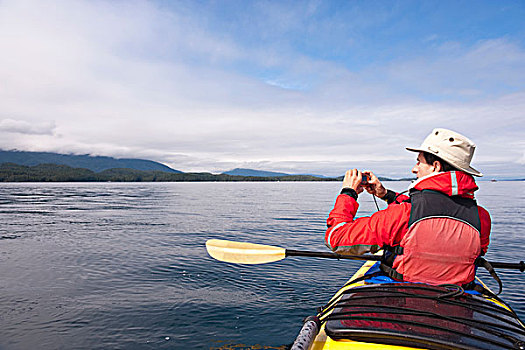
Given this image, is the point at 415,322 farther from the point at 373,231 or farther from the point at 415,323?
the point at 373,231

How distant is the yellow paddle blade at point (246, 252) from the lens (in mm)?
5196

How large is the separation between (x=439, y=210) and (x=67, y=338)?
6.05 m

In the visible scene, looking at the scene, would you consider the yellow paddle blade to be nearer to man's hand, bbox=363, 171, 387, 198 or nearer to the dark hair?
man's hand, bbox=363, 171, 387, 198

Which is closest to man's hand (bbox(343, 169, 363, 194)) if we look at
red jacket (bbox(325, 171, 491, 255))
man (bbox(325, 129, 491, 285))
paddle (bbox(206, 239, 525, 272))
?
man (bbox(325, 129, 491, 285))

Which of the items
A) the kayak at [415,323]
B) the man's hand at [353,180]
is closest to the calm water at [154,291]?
the kayak at [415,323]

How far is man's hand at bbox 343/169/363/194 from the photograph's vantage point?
4.30 m

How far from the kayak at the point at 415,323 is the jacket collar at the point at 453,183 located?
1.00 m

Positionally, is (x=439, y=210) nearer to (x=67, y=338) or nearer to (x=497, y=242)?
(x=67, y=338)

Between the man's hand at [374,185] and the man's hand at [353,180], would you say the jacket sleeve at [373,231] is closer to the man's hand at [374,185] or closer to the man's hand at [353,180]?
the man's hand at [353,180]

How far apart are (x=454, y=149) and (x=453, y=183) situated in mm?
382

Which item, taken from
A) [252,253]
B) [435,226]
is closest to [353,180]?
[435,226]

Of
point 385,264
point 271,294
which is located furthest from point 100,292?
point 385,264

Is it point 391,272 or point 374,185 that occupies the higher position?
point 374,185

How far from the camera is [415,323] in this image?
3041 millimetres
